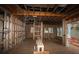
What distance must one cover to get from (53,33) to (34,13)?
223 cm

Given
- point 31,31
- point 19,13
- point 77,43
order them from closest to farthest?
point 77,43 → point 19,13 → point 31,31

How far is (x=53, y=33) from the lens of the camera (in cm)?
782

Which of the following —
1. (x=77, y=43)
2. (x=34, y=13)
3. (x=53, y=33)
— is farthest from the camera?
(x=53, y=33)

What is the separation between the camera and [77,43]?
16.9 ft
